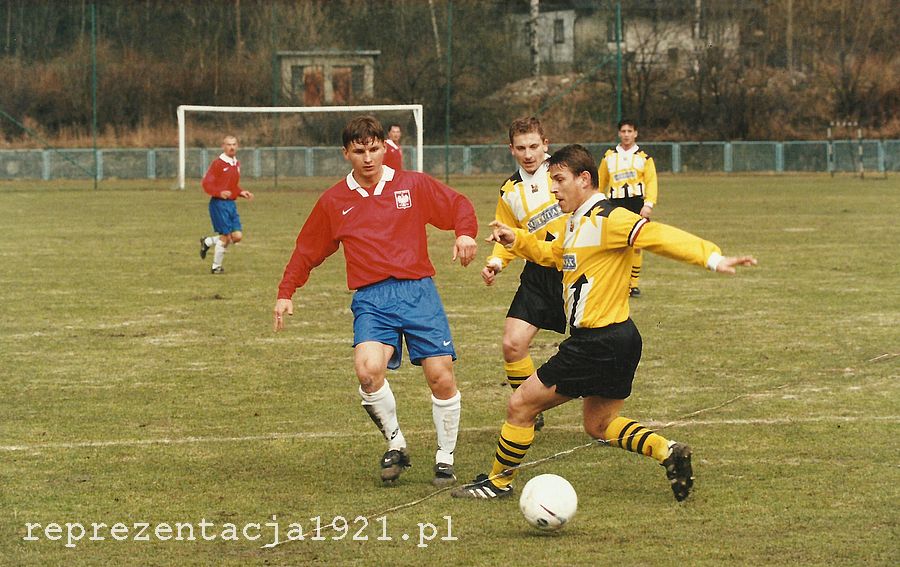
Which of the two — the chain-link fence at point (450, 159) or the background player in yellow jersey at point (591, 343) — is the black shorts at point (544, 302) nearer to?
the background player in yellow jersey at point (591, 343)

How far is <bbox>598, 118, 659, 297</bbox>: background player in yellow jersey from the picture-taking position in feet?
49.2

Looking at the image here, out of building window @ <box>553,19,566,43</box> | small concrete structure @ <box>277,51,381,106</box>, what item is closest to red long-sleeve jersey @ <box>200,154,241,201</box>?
small concrete structure @ <box>277,51,381,106</box>

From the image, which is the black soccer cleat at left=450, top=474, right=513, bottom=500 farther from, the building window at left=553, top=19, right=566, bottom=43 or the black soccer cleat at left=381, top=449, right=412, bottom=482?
the building window at left=553, top=19, right=566, bottom=43

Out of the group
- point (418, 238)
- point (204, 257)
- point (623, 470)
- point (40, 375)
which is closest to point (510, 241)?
point (418, 238)

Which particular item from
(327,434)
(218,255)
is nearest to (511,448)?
(327,434)

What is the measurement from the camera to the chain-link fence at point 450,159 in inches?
1527

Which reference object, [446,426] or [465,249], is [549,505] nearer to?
[446,426]

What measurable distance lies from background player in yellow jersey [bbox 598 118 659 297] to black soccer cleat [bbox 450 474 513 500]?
883 centimetres

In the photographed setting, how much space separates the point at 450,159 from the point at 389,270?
115 feet

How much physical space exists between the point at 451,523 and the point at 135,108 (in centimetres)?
4097

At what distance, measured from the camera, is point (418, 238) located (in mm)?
6957

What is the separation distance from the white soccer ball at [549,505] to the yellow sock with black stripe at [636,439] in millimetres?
647

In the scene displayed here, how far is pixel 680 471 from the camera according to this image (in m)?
6.11

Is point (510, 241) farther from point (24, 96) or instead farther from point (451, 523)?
point (24, 96)
